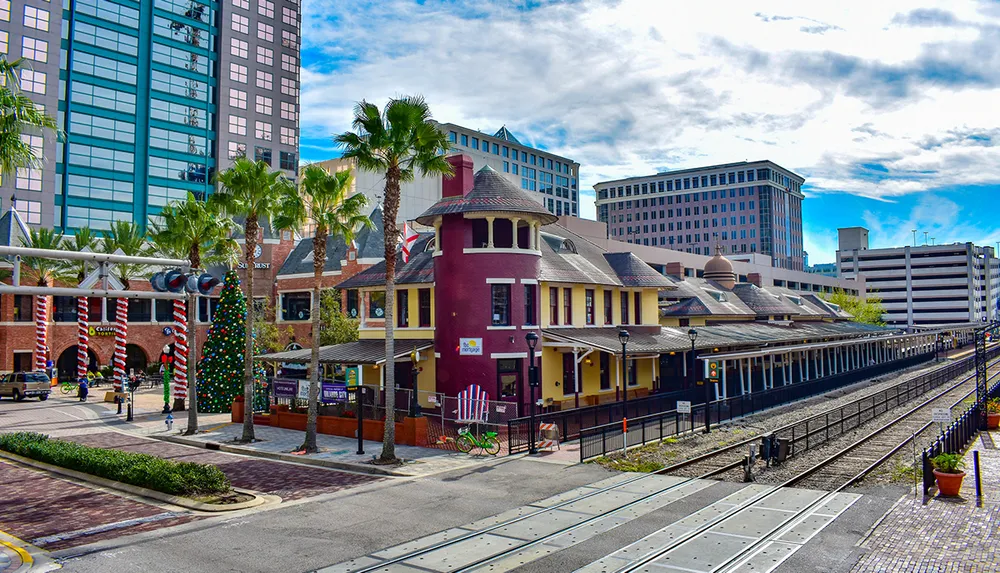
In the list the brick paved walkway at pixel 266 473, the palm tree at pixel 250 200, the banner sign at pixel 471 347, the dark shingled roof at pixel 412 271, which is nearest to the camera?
the brick paved walkway at pixel 266 473

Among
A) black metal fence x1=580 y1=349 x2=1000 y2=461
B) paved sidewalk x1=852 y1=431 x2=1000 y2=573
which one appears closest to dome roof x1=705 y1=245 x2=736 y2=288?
black metal fence x1=580 y1=349 x2=1000 y2=461

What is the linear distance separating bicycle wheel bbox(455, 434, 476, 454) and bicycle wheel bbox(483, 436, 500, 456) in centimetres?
46

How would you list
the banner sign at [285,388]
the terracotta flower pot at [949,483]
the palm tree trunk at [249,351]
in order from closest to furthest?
the terracotta flower pot at [949,483]
the palm tree trunk at [249,351]
the banner sign at [285,388]

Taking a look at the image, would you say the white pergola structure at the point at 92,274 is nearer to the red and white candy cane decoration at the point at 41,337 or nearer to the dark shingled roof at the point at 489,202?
the dark shingled roof at the point at 489,202

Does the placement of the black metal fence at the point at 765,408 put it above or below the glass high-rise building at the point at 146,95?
below

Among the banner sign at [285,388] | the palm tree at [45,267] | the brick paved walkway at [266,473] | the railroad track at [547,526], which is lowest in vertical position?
the brick paved walkway at [266,473]

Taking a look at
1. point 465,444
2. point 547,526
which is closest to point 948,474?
point 547,526

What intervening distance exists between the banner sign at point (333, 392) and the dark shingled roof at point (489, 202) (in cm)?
845

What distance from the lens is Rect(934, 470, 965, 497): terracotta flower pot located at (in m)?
18.2

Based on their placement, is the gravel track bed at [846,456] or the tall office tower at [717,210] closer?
the gravel track bed at [846,456]

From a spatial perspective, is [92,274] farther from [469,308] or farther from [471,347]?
[471,347]

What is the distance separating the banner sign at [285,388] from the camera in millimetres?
33500

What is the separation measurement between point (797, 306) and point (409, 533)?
205 ft

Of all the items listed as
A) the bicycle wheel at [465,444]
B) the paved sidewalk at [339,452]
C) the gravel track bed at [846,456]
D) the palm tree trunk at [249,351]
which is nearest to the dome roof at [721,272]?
the gravel track bed at [846,456]
